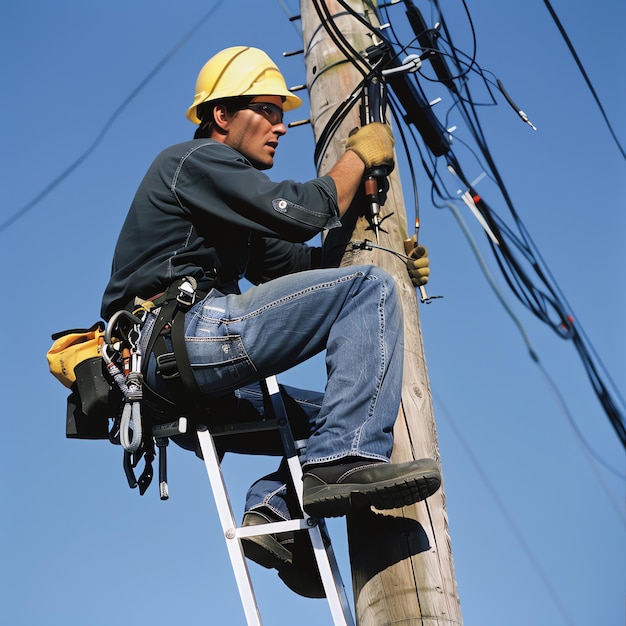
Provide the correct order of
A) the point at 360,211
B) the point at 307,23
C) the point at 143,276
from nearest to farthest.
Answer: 1. the point at 143,276
2. the point at 360,211
3. the point at 307,23

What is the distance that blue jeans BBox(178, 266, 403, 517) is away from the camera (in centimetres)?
279

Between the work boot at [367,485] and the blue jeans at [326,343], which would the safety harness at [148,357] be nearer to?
the blue jeans at [326,343]

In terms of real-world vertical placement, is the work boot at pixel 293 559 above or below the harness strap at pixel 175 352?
below

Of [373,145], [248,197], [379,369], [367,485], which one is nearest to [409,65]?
[373,145]

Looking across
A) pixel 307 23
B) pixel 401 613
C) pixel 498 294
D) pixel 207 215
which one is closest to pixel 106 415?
pixel 207 215

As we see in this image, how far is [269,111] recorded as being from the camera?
143 inches

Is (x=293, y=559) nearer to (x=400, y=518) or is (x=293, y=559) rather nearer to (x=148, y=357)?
(x=400, y=518)

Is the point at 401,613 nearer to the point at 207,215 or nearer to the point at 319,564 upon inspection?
the point at 319,564

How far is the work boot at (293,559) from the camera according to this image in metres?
3.16

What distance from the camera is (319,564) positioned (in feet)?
9.61

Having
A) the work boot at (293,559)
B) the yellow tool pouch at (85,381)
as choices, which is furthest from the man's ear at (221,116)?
the work boot at (293,559)

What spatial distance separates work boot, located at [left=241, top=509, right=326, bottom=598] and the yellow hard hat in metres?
1.53

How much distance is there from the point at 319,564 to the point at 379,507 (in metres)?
0.34

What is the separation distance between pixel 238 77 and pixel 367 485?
170 cm
